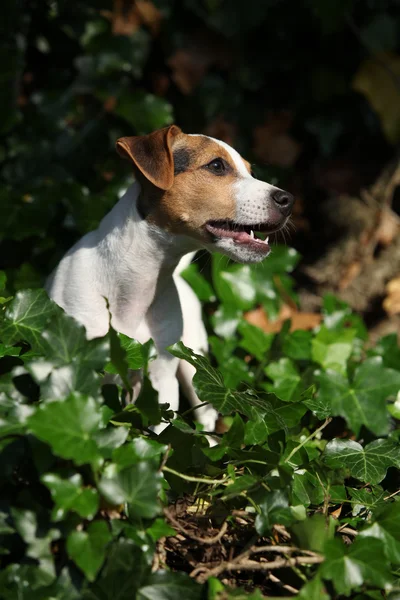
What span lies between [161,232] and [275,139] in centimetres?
273

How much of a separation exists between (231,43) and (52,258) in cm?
216

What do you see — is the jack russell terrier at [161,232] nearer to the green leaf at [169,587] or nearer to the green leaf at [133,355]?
the green leaf at [133,355]

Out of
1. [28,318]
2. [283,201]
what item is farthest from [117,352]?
[283,201]

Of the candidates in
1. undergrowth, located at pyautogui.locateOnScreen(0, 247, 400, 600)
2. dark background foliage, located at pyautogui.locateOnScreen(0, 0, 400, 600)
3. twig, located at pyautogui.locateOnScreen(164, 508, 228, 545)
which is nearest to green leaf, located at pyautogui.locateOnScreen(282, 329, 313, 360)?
dark background foliage, located at pyautogui.locateOnScreen(0, 0, 400, 600)

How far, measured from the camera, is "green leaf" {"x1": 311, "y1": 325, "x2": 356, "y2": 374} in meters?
3.54

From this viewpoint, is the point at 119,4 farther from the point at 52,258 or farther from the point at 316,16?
the point at 52,258

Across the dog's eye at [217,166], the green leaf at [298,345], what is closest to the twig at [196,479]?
the dog's eye at [217,166]

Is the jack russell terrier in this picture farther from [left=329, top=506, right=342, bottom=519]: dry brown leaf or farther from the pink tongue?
[left=329, top=506, right=342, bottom=519]: dry brown leaf

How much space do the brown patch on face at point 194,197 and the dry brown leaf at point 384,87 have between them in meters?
2.38

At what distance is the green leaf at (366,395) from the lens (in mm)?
3082

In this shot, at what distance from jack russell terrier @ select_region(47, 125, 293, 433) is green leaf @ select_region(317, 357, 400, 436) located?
66 cm

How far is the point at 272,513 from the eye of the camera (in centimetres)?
189

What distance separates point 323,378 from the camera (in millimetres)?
3234

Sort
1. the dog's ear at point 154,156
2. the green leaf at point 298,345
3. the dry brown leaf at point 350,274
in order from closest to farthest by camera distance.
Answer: the dog's ear at point 154,156 → the green leaf at point 298,345 → the dry brown leaf at point 350,274
